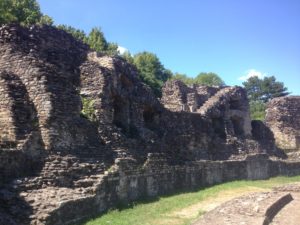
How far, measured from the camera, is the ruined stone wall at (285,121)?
95.8ft

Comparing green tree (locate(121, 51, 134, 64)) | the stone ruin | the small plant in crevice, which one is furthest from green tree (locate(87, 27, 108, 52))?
the small plant in crevice

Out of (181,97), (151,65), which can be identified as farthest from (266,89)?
(181,97)

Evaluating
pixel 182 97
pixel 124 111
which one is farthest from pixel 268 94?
pixel 124 111

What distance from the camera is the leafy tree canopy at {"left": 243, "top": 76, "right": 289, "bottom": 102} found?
209 feet

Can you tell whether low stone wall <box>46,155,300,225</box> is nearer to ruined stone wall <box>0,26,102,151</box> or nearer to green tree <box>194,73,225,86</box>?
ruined stone wall <box>0,26,102,151</box>

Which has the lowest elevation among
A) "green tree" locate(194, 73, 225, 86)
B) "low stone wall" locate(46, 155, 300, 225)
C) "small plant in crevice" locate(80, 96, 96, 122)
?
"low stone wall" locate(46, 155, 300, 225)

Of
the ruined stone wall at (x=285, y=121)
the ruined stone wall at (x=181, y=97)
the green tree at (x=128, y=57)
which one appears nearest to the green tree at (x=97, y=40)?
the green tree at (x=128, y=57)

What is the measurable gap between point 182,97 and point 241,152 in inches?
239

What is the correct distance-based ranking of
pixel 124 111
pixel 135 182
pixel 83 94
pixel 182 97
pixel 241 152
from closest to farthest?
pixel 135 182, pixel 83 94, pixel 124 111, pixel 241 152, pixel 182 97

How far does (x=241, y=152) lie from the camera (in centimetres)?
2294

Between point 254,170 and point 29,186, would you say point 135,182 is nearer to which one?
point 29,186

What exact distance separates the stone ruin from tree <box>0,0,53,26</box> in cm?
1159

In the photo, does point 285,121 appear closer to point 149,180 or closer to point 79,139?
point 149,180

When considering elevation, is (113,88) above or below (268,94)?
below
